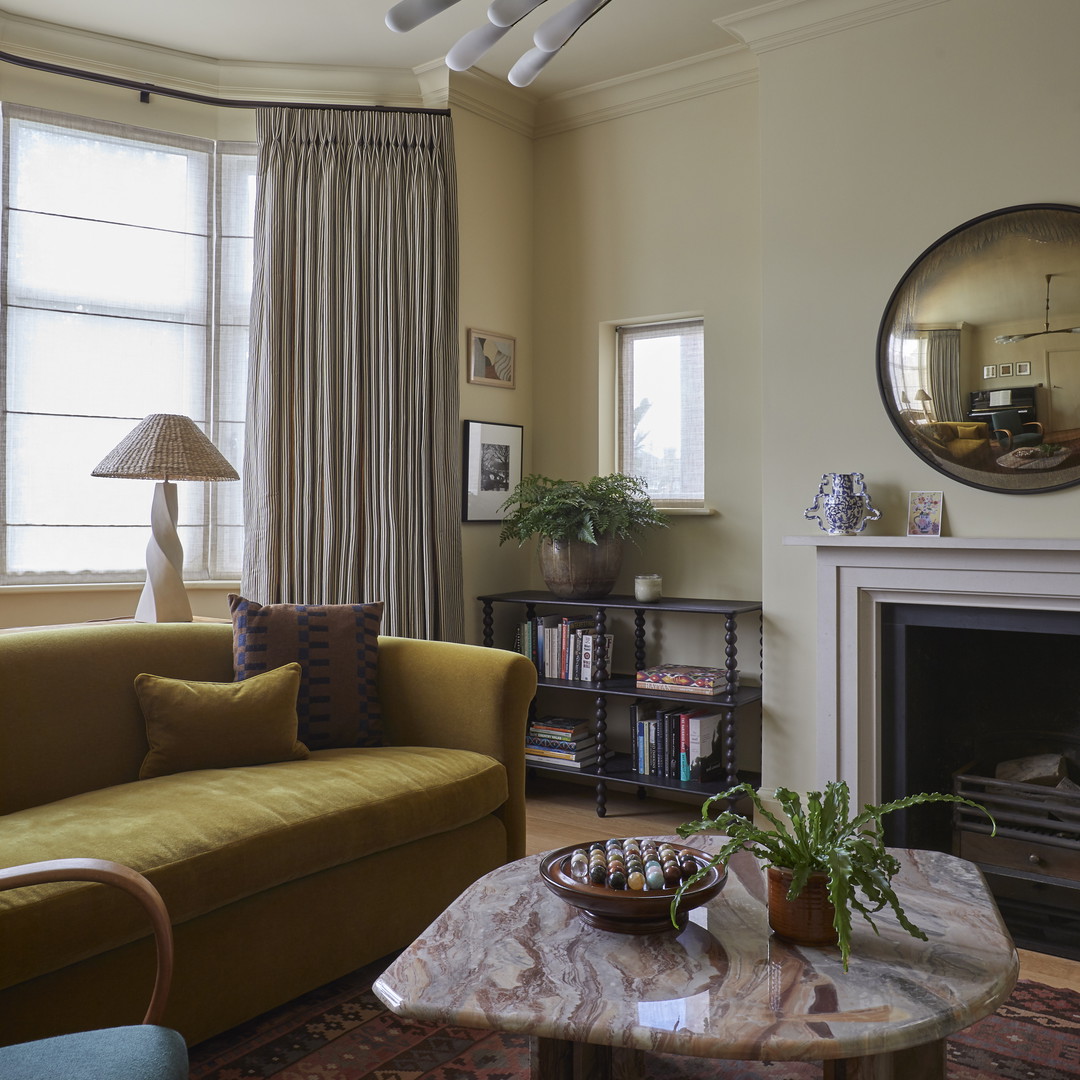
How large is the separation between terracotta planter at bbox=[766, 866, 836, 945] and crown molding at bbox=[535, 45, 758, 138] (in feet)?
10.9

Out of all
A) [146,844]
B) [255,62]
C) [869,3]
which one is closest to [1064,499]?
[869,3]

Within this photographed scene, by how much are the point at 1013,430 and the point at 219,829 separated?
100 inches

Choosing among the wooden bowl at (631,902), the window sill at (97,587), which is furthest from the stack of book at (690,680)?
the wooden bowl at (631,902)

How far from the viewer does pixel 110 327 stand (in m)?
3.79

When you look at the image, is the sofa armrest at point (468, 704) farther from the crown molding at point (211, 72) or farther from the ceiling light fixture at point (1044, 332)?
the crown molding at point (211, 72)

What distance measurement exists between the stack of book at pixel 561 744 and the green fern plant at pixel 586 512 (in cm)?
76

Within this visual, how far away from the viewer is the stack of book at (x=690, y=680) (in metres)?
3.62

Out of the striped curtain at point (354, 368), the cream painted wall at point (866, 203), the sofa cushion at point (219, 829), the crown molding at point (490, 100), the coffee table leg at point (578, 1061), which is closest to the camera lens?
the coffee table leg at point (578, 1061)

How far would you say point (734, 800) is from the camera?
3619 mm

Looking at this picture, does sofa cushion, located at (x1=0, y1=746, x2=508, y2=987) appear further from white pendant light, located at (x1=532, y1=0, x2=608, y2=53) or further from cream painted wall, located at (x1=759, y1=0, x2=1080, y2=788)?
white pendant light, located at (x1=532, y1=0, x2=608, y2=53)

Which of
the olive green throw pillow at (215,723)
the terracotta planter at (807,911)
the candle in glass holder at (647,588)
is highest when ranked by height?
the candle in glass holder at (647,588)

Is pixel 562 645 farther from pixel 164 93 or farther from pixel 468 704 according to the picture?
pixel 164 93

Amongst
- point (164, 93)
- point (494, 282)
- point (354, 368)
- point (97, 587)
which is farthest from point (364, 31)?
point (97, 587)

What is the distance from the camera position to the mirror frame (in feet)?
9.86
